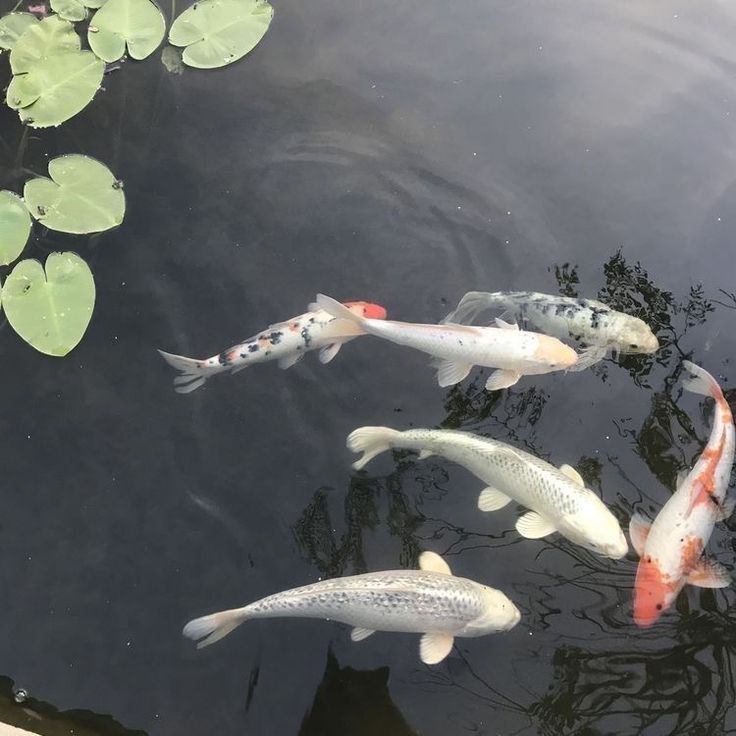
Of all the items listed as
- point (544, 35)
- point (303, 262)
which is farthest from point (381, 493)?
point (544, 35)

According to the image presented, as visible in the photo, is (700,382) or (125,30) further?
(125,30)

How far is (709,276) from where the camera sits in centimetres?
373

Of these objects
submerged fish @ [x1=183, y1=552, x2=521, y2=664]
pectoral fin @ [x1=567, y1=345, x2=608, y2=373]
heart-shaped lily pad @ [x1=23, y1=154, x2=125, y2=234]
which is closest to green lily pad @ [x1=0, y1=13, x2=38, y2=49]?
heart-shaped lily pad @ [x1=23, y1=154, x2=125, y2=234]

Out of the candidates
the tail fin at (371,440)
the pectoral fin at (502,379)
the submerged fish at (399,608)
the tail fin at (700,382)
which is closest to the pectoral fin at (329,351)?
the tail fin at (371,440)

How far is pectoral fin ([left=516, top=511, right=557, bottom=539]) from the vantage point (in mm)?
2926

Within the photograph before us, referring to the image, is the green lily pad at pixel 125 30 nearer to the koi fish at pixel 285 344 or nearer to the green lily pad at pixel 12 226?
the green lily pad at pixel 12 226

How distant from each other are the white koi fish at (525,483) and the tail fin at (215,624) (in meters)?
0.90

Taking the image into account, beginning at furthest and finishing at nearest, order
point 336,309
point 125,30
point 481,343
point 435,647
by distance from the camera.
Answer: point 125,30 → point 481,343 → point 336,309 → point 435,647

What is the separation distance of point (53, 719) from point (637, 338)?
311 cm

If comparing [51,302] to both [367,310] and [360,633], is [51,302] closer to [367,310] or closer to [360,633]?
[367,310]

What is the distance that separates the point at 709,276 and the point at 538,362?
1304mm

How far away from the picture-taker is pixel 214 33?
158 inches

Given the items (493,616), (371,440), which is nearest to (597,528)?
(493,616)

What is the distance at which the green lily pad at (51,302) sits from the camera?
3.21 metres
